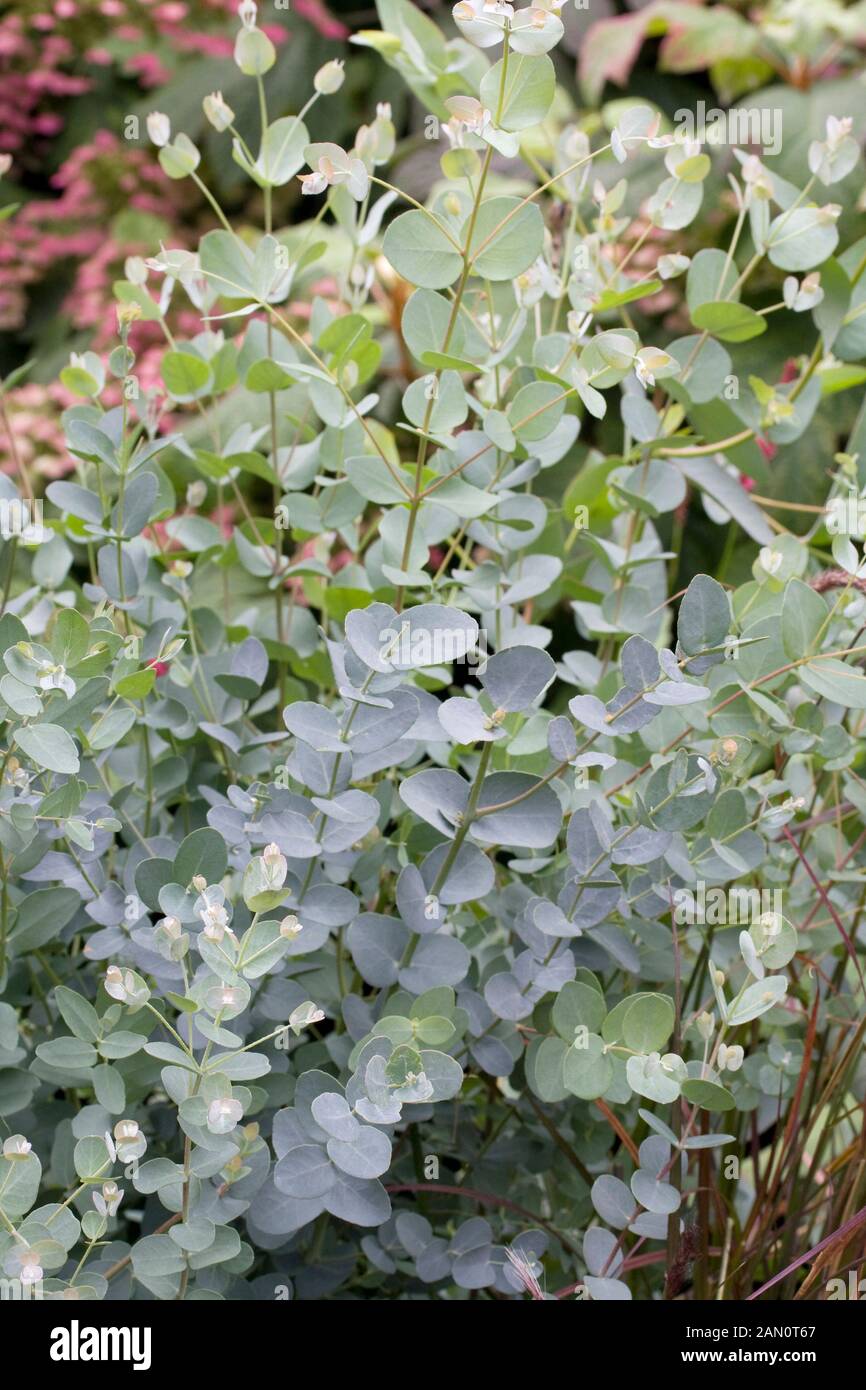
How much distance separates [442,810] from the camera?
414 mm

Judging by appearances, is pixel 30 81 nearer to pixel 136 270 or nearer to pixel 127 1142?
pixel 136 270

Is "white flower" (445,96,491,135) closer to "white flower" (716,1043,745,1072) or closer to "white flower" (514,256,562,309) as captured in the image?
"white flower" (514,256,562,309)

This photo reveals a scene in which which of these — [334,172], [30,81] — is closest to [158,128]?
[334,172]

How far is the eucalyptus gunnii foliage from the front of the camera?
1.29 feet

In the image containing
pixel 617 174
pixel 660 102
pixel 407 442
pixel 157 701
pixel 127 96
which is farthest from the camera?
pixel 127 96

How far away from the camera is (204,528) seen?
569 mm

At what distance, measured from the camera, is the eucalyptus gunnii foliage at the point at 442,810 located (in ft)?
1.29

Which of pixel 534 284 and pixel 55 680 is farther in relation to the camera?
pixel 534 284

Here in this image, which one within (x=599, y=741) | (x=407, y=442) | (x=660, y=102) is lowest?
(x=407, y=442)

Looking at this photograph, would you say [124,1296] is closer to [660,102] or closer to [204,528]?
[204,528]

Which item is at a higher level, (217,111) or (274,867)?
(217,111)

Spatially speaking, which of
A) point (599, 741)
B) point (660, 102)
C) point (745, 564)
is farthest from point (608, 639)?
point (660, 102)

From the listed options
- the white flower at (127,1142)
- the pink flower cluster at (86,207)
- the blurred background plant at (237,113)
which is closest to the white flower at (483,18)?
the white flower at (127,1142)

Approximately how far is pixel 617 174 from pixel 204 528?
1084 mm
